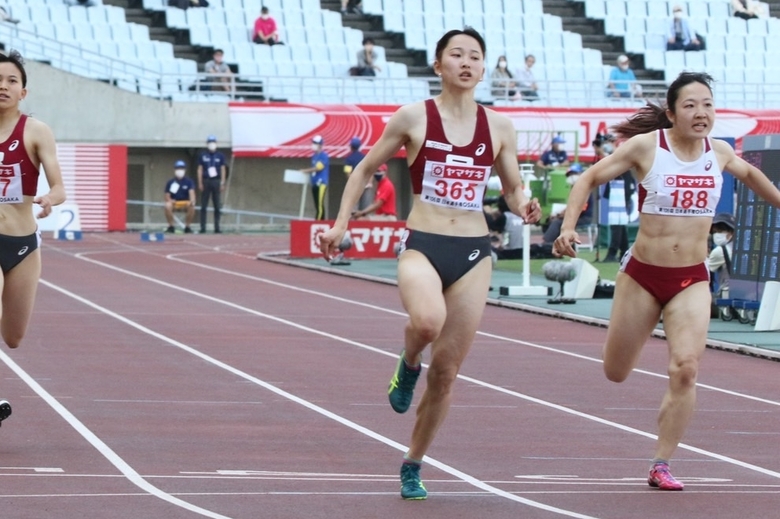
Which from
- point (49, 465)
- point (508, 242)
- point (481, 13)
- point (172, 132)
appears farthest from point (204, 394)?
point (481, 13)

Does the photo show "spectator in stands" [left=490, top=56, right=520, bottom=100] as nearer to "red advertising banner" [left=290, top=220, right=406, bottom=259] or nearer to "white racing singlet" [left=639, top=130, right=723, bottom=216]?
"red advertising banner" [left=290, top=220, right=406, bottom=259]

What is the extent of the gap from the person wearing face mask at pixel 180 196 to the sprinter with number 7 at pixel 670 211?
27.9 meters

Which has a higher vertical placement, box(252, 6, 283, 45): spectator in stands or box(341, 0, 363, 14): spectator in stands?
box(341, 0, 363, 14): spectator in stands

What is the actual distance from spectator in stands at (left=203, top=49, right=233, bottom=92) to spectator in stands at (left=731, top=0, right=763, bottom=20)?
15.3 metres

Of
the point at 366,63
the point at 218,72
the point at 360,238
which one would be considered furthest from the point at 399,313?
the point at 366,63

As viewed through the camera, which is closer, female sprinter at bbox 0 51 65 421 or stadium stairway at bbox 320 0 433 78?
female sprinter at bbox 0 51 65 421

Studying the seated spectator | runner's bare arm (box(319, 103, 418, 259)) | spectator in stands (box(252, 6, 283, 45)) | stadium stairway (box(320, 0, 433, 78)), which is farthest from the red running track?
stadium stairway (box(320, 0, 433, 78))

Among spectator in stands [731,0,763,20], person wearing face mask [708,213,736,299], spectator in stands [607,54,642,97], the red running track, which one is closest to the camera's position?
the red running track

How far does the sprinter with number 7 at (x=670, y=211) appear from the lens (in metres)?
8.15

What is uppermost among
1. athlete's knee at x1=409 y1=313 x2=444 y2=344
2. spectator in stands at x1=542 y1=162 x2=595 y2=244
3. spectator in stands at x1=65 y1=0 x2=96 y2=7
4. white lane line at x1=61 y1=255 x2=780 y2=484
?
spectator in stands at x1=65 y1=0 x2=96 y2=7

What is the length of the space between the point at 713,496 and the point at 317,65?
31.0 meters

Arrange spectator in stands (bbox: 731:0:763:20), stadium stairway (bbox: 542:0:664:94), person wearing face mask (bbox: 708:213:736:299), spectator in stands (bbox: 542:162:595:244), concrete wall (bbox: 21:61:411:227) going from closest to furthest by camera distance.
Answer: person wearing face mask (bbox: 708:213:736:299) → spectator in stands (bbox: 542:162:595:244) → concrete wall (bbox: 21:61:411:227) → stadium stairway (bbox: 542:0:664:94) → spectator in stands (bbox: 731:0:763:20)

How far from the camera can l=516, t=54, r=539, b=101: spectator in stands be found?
→ 125ft

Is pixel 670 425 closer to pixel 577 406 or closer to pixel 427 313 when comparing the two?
pixel 427 313
